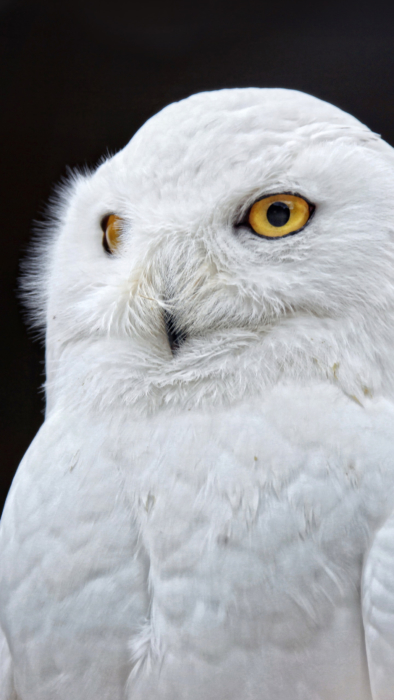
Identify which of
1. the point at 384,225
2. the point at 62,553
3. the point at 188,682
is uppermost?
the point at 384,225

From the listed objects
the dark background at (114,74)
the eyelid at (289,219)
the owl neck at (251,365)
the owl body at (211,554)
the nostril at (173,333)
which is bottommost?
the owl body at (211,554)

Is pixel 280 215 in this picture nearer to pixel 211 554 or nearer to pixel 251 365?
pixel 251 365

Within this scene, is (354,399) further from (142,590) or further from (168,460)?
(142,590)

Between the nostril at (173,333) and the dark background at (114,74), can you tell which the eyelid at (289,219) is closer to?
the nostril at (173,333)

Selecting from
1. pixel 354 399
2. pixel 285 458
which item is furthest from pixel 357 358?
pixel 285 458

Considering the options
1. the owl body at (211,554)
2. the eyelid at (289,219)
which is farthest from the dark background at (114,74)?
the owl body at (211,554)

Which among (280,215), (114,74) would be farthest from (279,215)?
(114,74)
